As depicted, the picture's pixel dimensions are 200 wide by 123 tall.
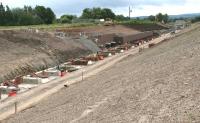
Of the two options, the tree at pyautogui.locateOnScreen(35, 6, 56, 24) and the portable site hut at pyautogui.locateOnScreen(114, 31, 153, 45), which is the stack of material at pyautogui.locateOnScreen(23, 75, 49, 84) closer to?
the portable site hut at pyautogui.locateOnScreen(114, 31, 153, 45)

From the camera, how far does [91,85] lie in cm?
3634

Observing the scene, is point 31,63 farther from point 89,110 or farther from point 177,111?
point 177,111

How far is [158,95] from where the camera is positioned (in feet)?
71.2

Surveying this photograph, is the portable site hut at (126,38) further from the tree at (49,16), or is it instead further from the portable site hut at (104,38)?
the tree at (49,16)

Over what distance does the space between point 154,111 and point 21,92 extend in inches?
1073

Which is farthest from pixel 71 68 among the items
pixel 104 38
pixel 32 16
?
pixel 32 16

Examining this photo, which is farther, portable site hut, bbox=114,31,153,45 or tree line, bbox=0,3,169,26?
tree line, bbox=0,3,169,26

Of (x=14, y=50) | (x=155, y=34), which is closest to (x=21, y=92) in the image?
(x=14, y=50)

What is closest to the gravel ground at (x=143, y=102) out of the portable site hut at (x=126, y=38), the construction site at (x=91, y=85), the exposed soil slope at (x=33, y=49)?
the construction site at (x=91, y=85)

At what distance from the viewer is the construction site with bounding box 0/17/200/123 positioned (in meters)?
20.1

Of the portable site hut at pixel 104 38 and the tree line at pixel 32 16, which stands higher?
the tree line at pixel 32 16

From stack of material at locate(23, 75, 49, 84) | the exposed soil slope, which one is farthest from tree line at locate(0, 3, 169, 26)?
stack of material at locate(23, 75, 49, 84)

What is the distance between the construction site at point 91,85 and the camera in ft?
66.0

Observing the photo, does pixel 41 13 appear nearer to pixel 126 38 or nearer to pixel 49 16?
pixel 49 16
